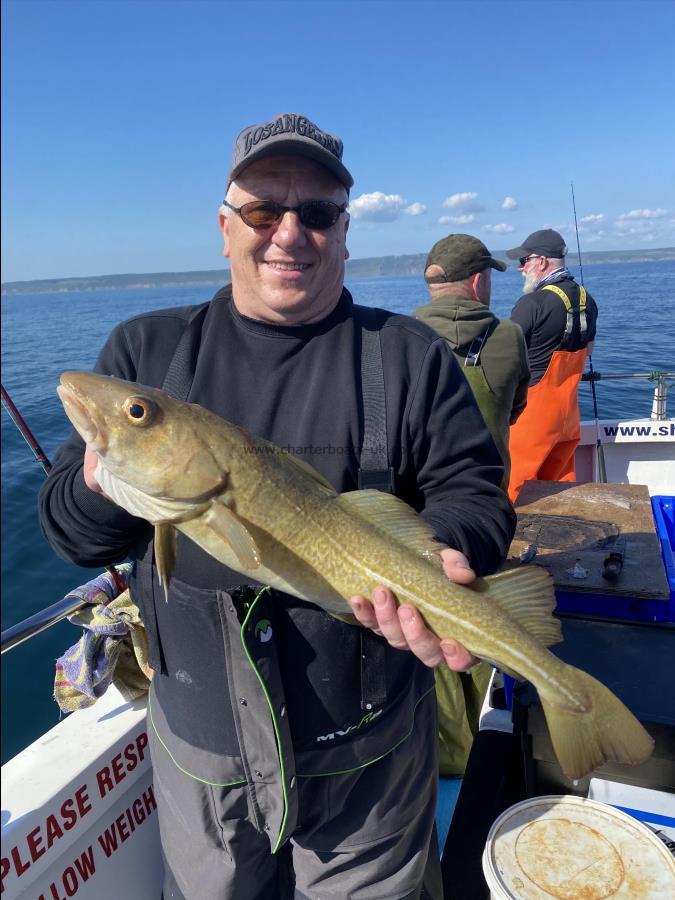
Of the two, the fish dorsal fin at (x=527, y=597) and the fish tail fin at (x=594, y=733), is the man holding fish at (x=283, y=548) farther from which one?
the fish tail fin at (x=594, y=733)

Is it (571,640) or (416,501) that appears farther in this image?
(571,640)

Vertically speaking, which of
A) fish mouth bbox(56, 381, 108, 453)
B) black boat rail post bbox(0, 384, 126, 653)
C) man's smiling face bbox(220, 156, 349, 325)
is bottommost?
black boat rail post bbox(0, 384, 126, 653)

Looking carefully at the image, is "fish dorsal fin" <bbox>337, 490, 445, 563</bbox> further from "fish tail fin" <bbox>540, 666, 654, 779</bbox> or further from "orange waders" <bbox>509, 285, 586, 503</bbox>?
"orange waders" <bbox>509, 285, 586, 503</bbox>

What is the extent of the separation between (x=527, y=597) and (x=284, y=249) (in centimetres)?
176

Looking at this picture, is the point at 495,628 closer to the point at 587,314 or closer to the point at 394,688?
the point at 394,688

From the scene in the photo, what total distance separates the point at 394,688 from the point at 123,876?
1.98 meters

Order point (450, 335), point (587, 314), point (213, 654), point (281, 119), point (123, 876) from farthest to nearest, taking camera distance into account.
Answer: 1. point (587, 314)
2. point (450, 335)
3. point (123, 876)
4. point (281, 119)
5. point (213, 654)

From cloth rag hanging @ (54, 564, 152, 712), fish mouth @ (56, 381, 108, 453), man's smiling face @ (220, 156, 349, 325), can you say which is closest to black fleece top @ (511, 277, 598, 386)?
man's smiling face @ (220, 156, 349, 325)

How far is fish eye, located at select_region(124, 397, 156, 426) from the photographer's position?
219 centimetres

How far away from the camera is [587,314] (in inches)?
311

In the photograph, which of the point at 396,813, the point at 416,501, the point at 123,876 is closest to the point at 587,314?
the point at 416,501

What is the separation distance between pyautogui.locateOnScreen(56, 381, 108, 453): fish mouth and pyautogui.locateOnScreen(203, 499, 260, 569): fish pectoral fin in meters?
0.47

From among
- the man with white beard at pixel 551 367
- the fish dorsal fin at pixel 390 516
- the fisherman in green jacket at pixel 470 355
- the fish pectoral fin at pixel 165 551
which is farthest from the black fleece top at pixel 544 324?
the fish pectoral fin at pixel 165 551

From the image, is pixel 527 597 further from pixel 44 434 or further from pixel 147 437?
pixel 44 434
